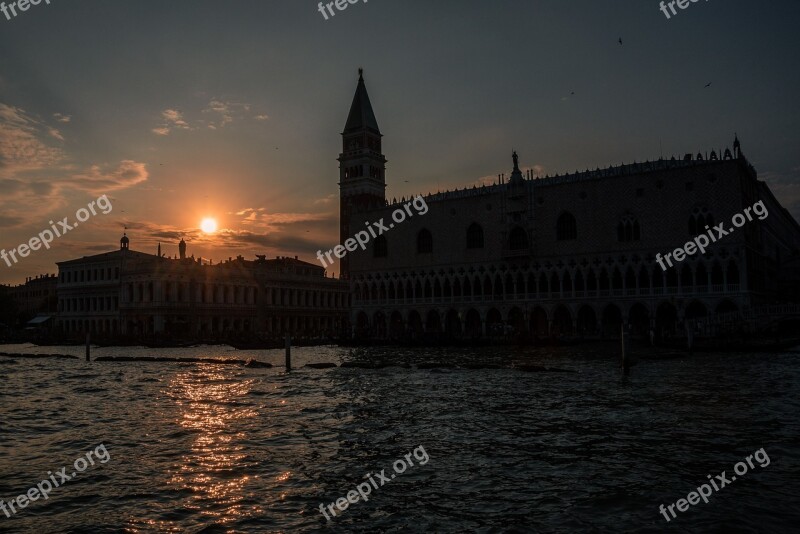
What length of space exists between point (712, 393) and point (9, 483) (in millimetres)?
16796

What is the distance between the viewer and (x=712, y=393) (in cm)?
1788

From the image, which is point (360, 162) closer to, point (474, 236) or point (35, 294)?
point (474, 236)

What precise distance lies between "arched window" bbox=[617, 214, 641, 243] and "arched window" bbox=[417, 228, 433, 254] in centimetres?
1802

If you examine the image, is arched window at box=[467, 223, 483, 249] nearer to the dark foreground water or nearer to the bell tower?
the bell tower

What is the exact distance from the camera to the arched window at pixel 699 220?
46.7 m

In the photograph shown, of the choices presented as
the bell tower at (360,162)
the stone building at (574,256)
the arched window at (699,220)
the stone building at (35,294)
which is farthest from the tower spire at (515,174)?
the stone building at (35,294)

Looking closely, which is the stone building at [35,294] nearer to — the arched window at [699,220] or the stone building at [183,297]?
the stone building at [183,297]

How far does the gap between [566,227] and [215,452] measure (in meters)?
46.0

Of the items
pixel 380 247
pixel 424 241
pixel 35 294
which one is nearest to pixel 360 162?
pixel 380 247

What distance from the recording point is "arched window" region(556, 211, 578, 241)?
174 ft

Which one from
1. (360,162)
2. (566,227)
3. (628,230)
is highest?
(360,162)

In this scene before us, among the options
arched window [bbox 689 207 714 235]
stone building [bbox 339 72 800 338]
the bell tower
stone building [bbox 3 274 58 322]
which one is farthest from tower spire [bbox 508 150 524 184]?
stone building [bbox 3 274 58 322]

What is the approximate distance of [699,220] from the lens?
155ft

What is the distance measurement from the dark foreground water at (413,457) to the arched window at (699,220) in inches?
1084
